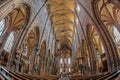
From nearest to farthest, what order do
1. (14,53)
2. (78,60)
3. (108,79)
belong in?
1. (108,79)
2. (14,53)
3. (78,60)

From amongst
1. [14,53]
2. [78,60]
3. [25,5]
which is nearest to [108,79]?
[14,53]

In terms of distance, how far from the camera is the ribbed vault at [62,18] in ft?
77.6

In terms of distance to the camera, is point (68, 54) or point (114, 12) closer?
point (114, 12)

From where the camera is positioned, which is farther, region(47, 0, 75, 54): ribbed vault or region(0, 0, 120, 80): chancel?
region(47, 0, 75, 54): ribbed vault

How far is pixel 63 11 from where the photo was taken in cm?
2567

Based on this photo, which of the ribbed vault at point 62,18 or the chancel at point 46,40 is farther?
the ribbed vault at point 62,18

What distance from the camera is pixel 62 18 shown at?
27531mm

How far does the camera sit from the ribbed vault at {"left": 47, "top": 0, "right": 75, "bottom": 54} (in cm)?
2364

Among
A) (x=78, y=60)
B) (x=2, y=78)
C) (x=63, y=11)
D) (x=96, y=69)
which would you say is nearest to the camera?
(x=2, y=78)

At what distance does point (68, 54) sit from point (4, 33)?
66.1ft

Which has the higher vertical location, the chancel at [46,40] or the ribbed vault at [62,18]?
the ribbed vault at [62,18]

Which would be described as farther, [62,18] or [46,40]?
[62,18]

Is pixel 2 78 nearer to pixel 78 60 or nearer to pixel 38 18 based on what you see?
pixel 38 18

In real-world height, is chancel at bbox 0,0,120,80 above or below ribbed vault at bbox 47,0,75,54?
below
